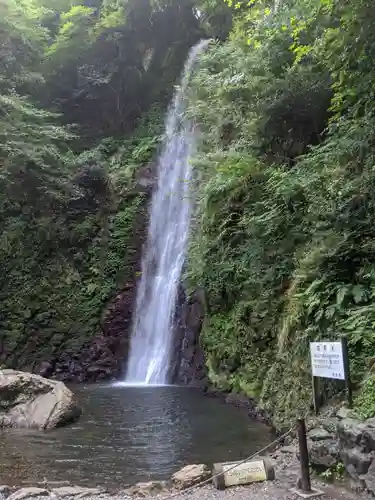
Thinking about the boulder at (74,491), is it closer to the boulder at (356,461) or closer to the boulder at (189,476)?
the boulder at (189,476)

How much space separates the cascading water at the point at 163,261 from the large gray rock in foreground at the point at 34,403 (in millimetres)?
4959

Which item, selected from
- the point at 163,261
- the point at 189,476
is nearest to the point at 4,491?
the point at 189,476

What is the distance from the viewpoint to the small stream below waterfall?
6559 millimetres

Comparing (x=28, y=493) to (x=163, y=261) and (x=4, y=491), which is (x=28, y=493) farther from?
(x=163, y=261)

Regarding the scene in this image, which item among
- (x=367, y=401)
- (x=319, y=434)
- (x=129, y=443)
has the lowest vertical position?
(x=129, y=443)

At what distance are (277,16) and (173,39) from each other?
16627 millimetres

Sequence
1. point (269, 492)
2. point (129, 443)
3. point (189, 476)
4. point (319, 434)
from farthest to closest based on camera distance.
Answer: point (129, 443) → point (189, 476) → point (319, 434) → point (269, 492)

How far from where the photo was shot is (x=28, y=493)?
5480mm

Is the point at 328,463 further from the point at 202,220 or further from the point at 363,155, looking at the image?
the point at 202,220

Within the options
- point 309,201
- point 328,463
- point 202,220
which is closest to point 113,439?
point 328,463

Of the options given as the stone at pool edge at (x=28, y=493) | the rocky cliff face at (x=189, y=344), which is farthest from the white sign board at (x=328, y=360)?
the rocky cliff face at (x=189, y=344)

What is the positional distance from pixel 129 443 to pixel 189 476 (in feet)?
6.95

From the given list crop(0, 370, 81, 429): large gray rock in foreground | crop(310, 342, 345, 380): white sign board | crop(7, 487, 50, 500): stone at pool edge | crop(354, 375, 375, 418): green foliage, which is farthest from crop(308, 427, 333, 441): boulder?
crop(0, 370, 81, 429): large gray rock in foreground

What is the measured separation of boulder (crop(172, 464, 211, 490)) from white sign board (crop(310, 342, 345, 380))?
1802 millimetres
